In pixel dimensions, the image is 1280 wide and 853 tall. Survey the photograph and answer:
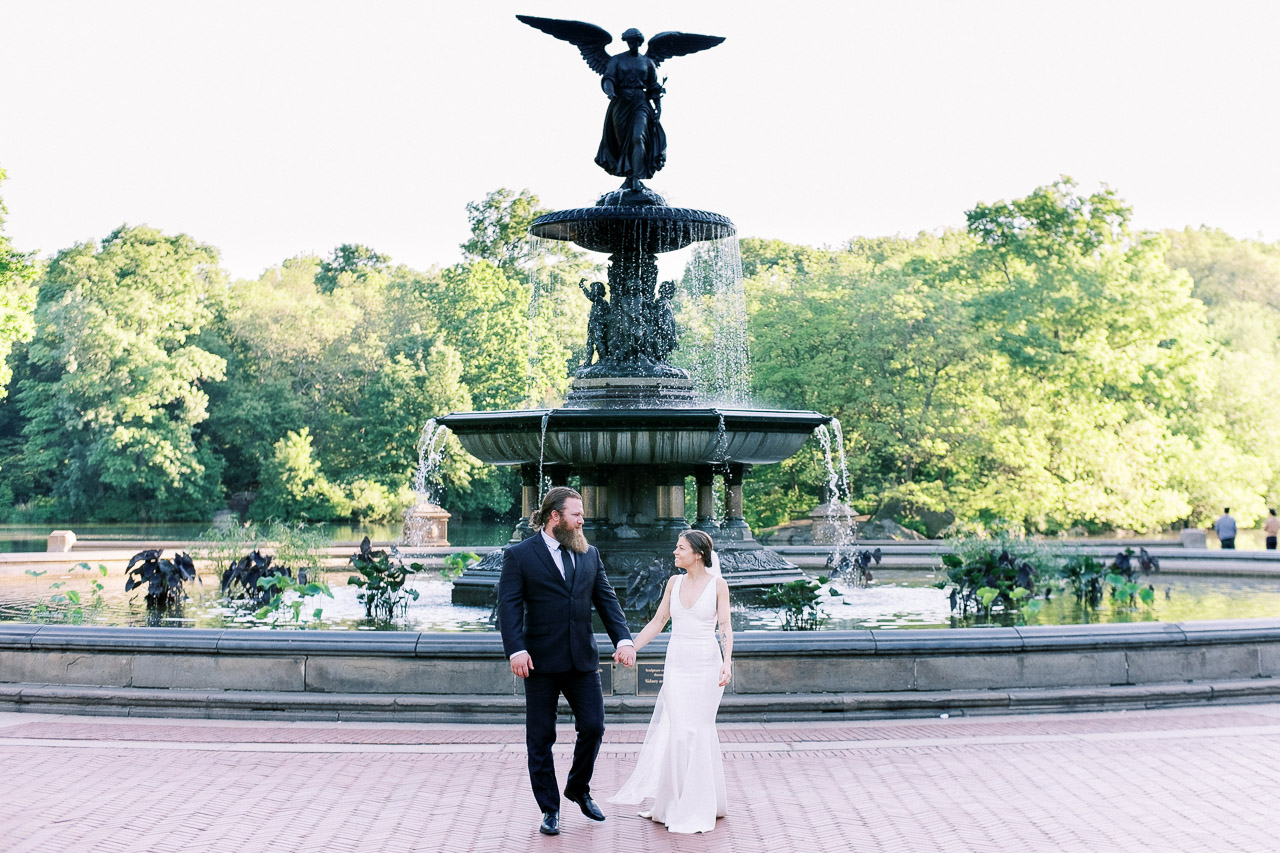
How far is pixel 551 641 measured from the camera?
22.9 feet

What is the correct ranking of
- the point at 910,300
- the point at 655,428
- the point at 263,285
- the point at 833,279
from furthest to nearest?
the point at 263,285
the point at 833,279
the point at 910,300
the point at 655,428

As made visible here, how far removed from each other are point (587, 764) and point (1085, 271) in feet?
115

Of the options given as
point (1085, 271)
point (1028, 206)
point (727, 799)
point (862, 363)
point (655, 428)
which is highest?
point (1028, 206)

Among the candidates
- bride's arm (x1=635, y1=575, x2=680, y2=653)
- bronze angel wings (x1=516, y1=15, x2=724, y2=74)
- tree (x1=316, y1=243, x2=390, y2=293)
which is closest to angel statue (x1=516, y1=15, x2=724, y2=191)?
bronze angel wings (x1=516, y1=15, x2=724, y2=74)

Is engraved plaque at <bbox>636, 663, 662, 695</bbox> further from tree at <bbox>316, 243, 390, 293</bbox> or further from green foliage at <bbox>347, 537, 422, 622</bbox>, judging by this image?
tree at <bbox>316, 243, 390, 293</bbox>

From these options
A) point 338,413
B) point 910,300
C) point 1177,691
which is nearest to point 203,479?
point 338,413

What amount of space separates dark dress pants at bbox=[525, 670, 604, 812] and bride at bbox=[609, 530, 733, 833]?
1.24 ft

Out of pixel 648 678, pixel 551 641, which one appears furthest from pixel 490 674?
pixel 551 641

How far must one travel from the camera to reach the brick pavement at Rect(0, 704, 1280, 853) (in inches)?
264

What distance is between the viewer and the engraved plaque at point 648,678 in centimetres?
998

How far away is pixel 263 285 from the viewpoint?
207ft

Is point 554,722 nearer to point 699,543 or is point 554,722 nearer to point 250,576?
point 699,543

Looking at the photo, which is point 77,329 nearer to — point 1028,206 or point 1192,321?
point 1028,206

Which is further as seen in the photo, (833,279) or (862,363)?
(833,279)
